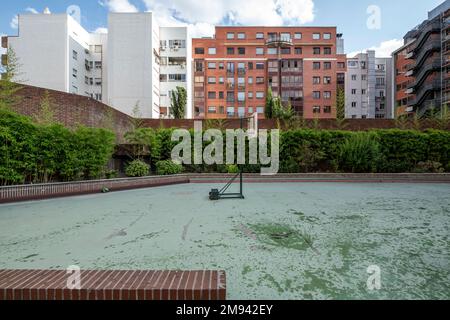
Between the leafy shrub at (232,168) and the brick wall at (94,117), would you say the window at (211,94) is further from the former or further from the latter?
the leafy shrub at (232,168)

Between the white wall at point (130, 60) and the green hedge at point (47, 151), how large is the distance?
22.3 meters

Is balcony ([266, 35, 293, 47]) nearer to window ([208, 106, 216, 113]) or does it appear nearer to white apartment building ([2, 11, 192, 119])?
window ([208, 106, 216, 113])

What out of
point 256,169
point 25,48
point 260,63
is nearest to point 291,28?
point 260,63

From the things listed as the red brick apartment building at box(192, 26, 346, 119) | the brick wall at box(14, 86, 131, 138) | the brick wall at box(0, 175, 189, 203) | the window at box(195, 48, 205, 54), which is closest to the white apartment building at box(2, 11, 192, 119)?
the window at box(195, 48, 205, 54)

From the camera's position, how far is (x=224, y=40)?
41844 millimetres

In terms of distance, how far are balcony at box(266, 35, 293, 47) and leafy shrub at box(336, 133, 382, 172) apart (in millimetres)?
34078

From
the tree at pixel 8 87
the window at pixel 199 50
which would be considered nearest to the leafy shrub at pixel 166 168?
the tree at pixel 8 87

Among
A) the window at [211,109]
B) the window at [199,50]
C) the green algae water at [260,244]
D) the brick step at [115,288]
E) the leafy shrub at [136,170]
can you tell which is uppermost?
the window at [199,50]

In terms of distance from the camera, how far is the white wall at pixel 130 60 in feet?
97.2

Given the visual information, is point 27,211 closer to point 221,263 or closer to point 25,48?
point 221,263

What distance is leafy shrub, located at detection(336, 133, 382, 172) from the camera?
12.7 m

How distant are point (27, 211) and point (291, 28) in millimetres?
48087

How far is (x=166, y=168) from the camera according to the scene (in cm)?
1191
